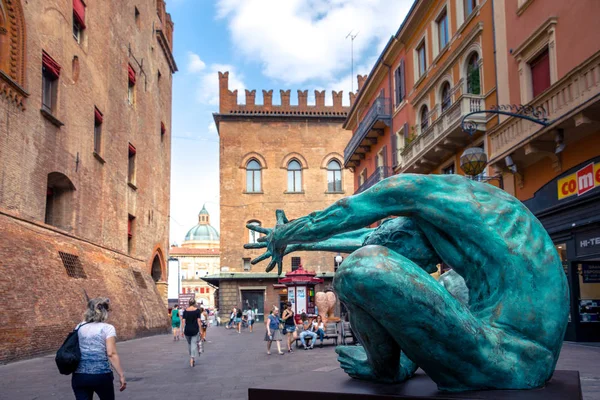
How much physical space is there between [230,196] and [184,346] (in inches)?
1041

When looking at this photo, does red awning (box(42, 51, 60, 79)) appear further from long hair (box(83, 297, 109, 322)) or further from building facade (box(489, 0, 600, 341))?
long hair (box(83, 297, 109, 322))

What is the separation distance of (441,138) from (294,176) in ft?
88.9

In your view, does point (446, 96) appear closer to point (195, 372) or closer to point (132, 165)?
point (132, 165)

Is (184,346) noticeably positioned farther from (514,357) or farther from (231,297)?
(231,297)

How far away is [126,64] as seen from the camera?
80.9 ft

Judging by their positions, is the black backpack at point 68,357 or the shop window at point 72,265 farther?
the shop window at point 72,265

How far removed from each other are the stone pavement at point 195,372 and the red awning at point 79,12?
34.8 ft

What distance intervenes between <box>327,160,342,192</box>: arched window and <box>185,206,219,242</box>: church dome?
342ft

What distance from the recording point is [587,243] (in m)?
12.6

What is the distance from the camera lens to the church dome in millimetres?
147125

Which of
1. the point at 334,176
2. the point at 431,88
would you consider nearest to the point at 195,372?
the point at 431,88

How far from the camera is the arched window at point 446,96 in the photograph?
66.6 feet

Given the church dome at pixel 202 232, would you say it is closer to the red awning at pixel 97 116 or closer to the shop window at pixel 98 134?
the shop window at pixel 98 134

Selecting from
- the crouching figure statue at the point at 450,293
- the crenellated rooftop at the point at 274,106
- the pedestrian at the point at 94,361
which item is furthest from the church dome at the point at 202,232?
the crouching figure statue at the point at 450,293
